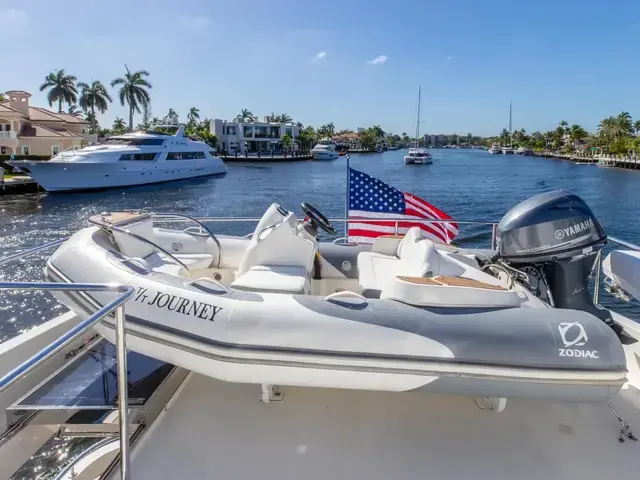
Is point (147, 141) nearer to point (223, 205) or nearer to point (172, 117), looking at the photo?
point (223, 205)

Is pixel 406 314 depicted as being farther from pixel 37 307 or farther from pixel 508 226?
pixel 37 307

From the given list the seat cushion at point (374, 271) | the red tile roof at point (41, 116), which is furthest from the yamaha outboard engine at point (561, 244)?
the red tile roof at point (41, 116)

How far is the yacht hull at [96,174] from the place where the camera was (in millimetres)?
25344

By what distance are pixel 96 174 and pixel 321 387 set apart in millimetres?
28328

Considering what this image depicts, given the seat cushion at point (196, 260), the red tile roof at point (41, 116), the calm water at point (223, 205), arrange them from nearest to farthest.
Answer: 1. the seat cushion at point (196, 260)
2. the calm water at point (223, 205)
3. the red tile roof at point (41, 116)

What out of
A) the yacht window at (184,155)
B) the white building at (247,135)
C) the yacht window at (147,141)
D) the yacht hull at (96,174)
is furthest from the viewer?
the white building at (247,135)

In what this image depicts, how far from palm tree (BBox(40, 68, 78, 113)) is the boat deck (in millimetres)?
57946

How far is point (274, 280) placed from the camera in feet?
9.58

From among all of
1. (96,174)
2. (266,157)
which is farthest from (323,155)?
(96,174)

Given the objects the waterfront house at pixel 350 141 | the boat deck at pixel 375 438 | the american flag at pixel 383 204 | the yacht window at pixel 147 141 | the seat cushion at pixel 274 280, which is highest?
the waterfront house at pixel 350 141

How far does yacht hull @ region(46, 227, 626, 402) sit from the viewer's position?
2213 millimetres

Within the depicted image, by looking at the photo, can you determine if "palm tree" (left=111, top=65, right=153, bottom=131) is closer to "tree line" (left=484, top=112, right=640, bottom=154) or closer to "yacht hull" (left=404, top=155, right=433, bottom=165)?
"yacht hull" (left=404, top=155, right=433, bottom=165)

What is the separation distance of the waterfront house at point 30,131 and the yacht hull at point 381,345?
117 ft

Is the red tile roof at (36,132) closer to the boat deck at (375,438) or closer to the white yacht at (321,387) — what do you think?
the white yacht at (321,387)
